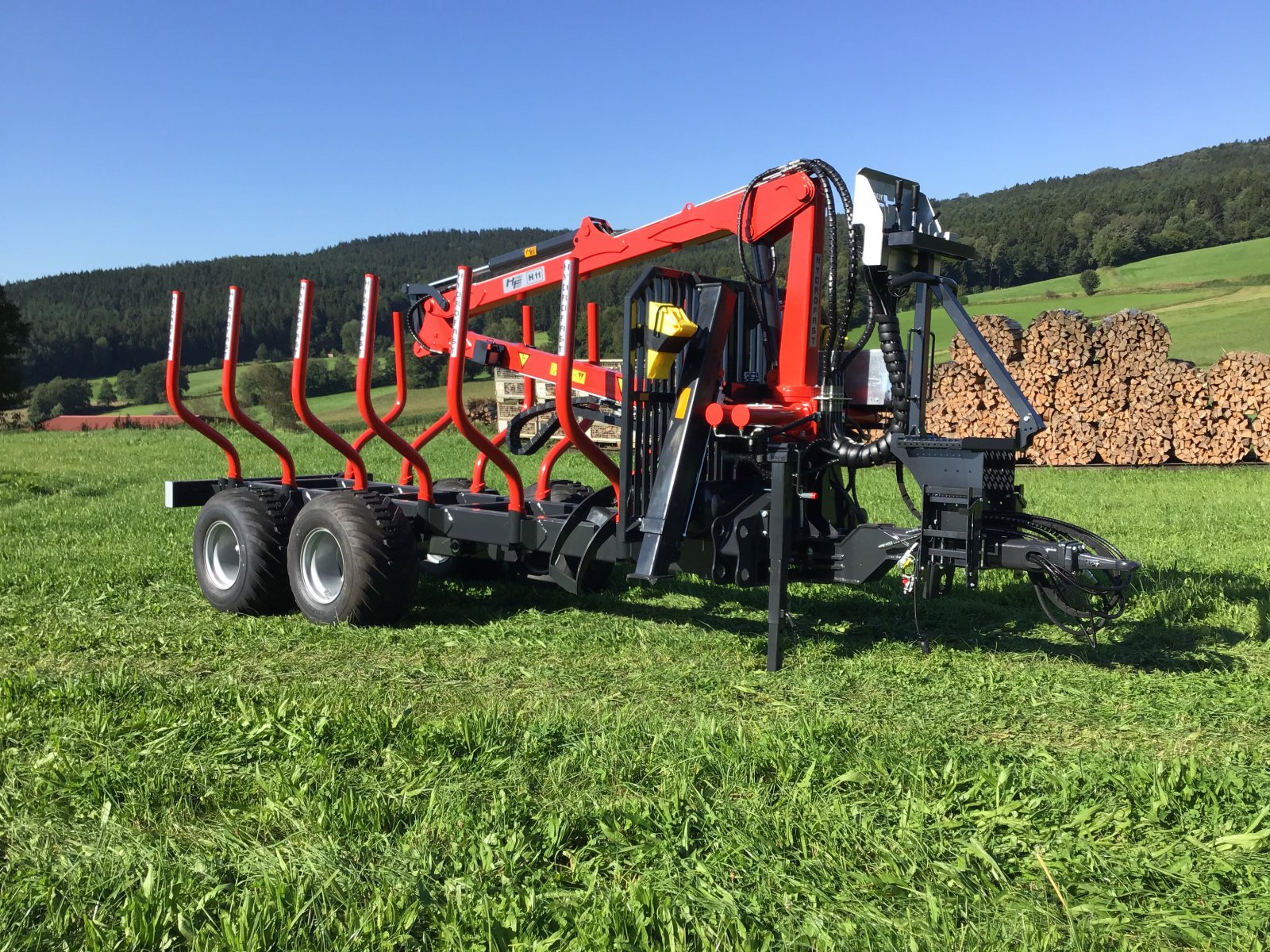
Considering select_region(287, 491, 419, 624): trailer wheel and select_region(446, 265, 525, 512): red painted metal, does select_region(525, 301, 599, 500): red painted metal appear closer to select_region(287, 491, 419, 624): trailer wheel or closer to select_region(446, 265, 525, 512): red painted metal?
select_region(446, 265, 525, 512): red painted metal

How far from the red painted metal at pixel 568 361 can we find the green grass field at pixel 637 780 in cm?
116

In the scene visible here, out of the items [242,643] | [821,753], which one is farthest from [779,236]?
[242,643]

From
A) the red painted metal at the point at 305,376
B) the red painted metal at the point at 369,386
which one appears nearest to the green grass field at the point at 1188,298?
the red painted metal at the point at 369,386

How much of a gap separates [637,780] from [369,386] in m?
3.81

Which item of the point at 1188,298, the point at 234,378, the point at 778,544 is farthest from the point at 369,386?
the point at 1188,298

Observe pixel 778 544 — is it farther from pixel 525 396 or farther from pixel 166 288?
pixel 166 288

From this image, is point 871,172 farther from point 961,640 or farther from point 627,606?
point 627,606

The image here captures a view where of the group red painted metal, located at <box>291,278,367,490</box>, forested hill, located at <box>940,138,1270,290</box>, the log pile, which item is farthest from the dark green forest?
the log pile

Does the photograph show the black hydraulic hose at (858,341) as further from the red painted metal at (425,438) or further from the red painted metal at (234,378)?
the red painted metal at (234,378)

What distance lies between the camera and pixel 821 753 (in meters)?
3.81

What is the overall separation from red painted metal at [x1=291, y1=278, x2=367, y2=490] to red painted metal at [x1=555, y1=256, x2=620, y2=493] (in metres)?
1.70

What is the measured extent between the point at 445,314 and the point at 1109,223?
44728 millimetres

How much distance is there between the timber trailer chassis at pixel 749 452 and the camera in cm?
514

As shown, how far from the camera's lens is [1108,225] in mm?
45531
